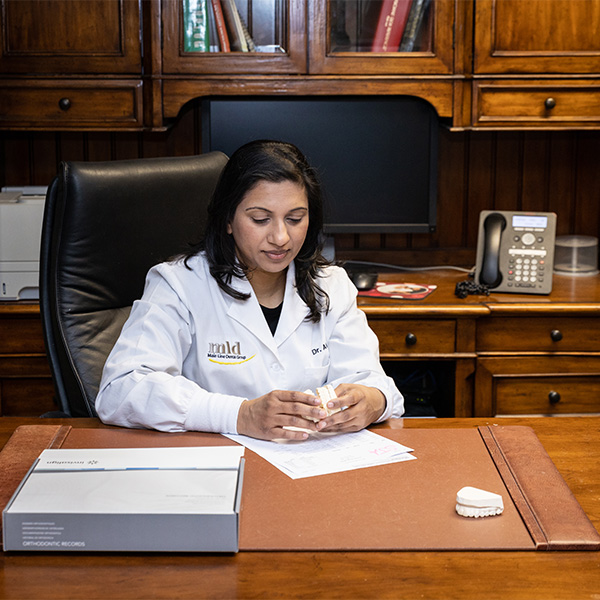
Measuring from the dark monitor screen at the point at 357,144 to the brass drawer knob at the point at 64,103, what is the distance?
1.37 feet

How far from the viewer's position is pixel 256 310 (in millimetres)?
1725

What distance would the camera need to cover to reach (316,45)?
8.46 feet

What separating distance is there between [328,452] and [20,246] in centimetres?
147

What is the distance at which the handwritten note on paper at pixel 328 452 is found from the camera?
1297 mm

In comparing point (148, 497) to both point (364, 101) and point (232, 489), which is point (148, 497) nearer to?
point (232, 489)

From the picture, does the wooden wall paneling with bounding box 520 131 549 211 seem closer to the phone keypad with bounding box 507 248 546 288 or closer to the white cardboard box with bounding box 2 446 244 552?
the phone keypad with bounding box 507 248 546 288

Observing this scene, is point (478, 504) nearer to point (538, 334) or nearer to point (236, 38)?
point (538, 334)

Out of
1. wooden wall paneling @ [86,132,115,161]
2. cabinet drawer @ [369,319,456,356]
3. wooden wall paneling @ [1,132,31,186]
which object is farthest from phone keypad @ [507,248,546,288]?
wooden wall paneling @ [1,132,31,186]

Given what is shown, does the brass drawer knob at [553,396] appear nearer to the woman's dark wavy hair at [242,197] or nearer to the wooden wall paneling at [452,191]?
the wooden wall paneling at [452,191]

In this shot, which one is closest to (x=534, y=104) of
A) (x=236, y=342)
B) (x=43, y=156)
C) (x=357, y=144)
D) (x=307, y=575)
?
(x=357, y=144)

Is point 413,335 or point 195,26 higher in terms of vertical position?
point 195,26

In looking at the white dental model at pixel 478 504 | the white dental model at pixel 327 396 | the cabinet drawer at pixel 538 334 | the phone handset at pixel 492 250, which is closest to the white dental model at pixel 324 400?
the white dental model at pixel 327 396

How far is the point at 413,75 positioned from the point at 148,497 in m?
1.88

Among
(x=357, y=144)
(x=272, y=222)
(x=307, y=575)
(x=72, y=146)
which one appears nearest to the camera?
(x=307, y=575)
